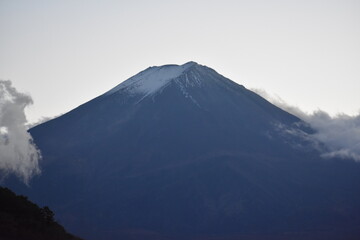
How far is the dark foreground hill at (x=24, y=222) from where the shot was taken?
70438 millimetres

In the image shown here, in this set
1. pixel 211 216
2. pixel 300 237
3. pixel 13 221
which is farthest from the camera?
pixel 211 216

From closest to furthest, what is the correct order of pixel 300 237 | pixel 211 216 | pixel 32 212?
pixel 32 212 → pixel 300 237 → pixel 211 216

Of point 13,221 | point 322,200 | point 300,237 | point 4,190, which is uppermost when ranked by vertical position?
point 322,200

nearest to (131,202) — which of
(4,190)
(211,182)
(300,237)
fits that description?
(211,182)

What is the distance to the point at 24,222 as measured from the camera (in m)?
74.7

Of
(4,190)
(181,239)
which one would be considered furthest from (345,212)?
(4,190)

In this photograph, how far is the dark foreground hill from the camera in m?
70.4

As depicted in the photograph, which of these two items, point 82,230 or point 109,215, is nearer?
point 82,230

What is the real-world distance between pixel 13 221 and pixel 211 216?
385 ft

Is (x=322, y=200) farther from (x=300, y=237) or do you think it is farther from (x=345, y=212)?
(x=300, y=237)

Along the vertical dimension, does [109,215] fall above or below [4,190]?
above

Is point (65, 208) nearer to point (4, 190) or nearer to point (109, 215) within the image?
point (109, 215)

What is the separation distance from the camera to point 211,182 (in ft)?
651

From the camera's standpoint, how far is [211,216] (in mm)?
187625
